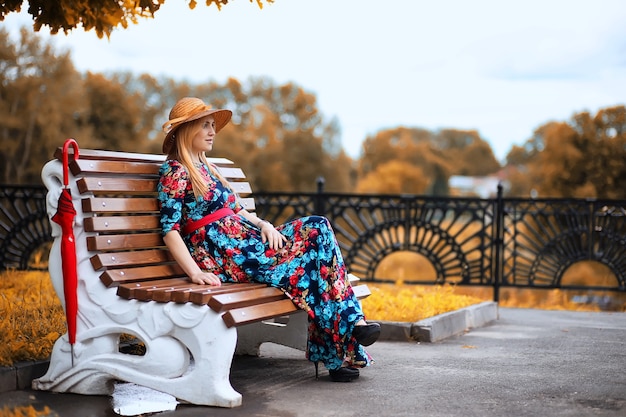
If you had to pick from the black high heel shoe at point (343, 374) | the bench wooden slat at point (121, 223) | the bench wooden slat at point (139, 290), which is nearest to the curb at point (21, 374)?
the bench wooden slat at point (139, 290)

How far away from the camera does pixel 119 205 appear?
5.41 m

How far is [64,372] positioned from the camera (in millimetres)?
5164

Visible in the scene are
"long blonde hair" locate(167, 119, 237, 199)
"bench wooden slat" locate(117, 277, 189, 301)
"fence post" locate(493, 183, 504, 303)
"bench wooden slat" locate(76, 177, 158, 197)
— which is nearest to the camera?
"bench wooden slat" locate(117, 277, 189, 301)

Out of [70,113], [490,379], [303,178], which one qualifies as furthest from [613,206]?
[303,178]

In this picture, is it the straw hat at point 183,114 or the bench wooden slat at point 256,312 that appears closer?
the bench wooden slat at point 256,312

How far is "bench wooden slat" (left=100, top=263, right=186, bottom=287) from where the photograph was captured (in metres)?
5.10

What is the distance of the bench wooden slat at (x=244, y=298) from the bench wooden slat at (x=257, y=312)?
3 centimetres

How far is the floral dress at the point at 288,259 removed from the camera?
17.8 feet

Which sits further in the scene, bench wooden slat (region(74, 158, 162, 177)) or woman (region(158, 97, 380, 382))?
Answer: woman (region(158, 97, 380, 382))

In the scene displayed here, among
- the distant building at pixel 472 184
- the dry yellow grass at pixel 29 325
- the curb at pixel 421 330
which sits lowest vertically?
the curb at pixel 421 330

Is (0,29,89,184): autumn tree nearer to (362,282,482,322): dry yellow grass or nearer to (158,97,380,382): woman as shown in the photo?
(362,282,482,322): dry yellow grass

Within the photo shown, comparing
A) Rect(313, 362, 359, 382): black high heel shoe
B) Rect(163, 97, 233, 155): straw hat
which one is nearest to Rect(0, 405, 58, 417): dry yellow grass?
Rect(313, 362, 359, 382): black high heel shoe

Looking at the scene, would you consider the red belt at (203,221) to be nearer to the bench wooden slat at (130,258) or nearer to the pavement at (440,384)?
the bench wooden slat at (130,258)

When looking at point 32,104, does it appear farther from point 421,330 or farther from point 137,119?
point 421,330
